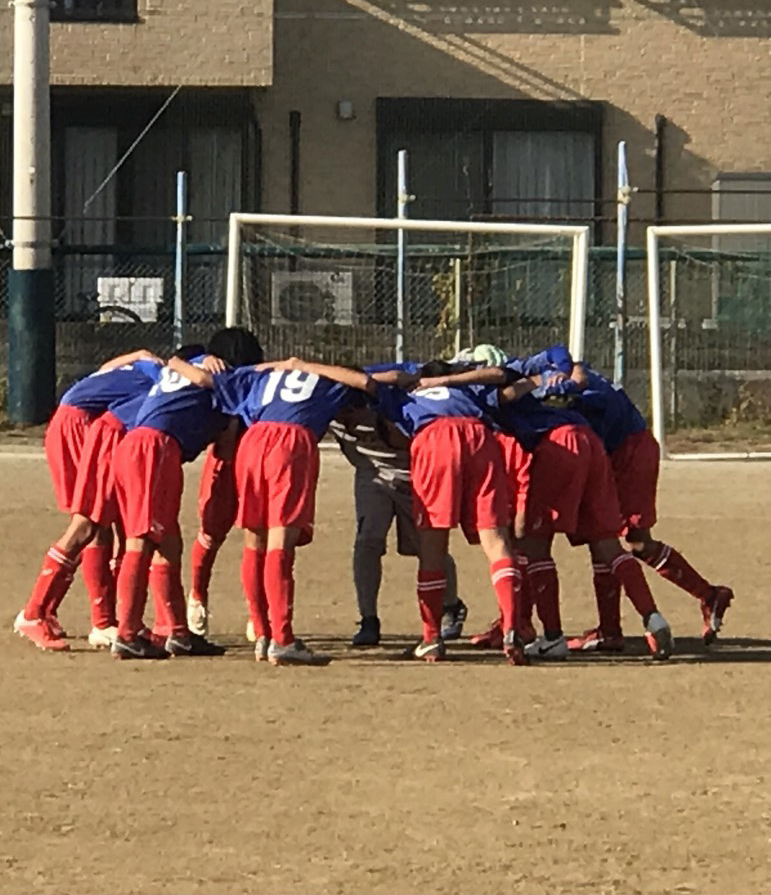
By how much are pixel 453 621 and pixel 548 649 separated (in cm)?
84

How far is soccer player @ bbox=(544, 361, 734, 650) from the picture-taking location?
1056cm

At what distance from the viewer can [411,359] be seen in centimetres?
2138

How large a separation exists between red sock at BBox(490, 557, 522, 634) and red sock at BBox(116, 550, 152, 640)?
5.05 feet

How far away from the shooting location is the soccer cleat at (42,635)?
34.0ft

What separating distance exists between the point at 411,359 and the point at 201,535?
35.3ft

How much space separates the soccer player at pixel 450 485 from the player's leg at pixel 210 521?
928 millimetres

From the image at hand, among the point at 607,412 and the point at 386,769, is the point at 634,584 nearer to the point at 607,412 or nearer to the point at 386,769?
the point at 607,412

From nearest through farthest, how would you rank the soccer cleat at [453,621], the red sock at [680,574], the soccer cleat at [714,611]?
1. the soccer cleat at [714,611]
2. the red sock at [680,574]
3. the soccer cleat at [453,621]

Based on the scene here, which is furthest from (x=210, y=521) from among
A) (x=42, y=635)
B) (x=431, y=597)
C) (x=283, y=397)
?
(x=431, y=597)

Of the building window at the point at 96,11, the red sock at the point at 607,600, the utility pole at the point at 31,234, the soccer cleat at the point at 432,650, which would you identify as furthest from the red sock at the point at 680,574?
the building window at the point at 96,11

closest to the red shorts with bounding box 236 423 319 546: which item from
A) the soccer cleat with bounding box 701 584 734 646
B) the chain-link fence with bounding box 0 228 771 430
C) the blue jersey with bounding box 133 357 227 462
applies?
the blue jersey with bounding box 133 357 227 462

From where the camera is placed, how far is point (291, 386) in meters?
9.89

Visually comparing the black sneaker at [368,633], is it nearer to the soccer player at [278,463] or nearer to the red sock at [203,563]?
the soccer player at [278,463]

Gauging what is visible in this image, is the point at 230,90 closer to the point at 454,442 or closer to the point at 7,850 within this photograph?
the point at 454,442
